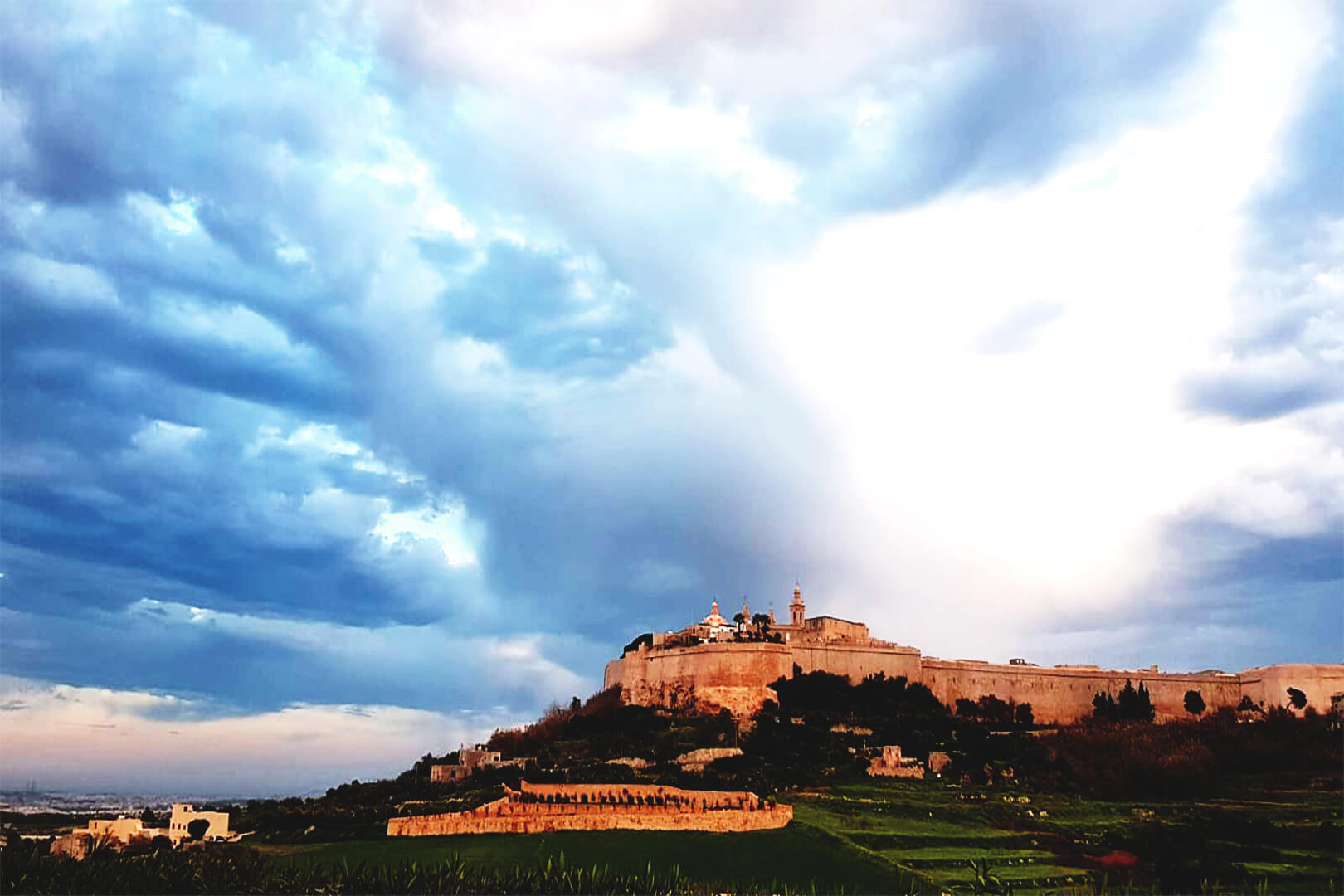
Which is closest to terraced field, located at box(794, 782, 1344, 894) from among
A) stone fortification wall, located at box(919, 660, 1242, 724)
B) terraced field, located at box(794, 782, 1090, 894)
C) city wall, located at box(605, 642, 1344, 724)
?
terraced field, located at box(794, 782, 1090, 894)

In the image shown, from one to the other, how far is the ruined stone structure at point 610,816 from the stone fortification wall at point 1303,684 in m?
45.2

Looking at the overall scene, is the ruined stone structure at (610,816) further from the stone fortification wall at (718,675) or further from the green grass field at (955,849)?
the stone fortification wall at (718,675)

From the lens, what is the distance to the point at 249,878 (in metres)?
13.0

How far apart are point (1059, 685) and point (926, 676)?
8.01 m

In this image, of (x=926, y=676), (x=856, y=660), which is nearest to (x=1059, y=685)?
(x=926, y=676)

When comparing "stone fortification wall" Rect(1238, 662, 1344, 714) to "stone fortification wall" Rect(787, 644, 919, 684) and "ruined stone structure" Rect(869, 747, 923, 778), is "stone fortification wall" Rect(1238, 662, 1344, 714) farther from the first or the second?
"ruined stone structure" Rect(869, 747, 923, 778)

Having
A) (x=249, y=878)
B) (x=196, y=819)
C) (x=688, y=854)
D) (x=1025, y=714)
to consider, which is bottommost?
(x=688, y=854)

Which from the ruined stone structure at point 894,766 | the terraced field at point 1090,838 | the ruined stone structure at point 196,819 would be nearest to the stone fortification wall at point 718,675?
the ruined stone structure at point 894,766

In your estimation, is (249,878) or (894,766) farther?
(894,766)

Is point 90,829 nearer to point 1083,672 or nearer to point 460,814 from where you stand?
point 460,814

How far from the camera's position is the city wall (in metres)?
57.8

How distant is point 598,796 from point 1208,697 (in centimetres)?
4727

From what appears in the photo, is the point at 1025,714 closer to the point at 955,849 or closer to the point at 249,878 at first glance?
the point at 955,849

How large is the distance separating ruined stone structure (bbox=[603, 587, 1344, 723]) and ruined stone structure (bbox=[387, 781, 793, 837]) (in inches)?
1102
